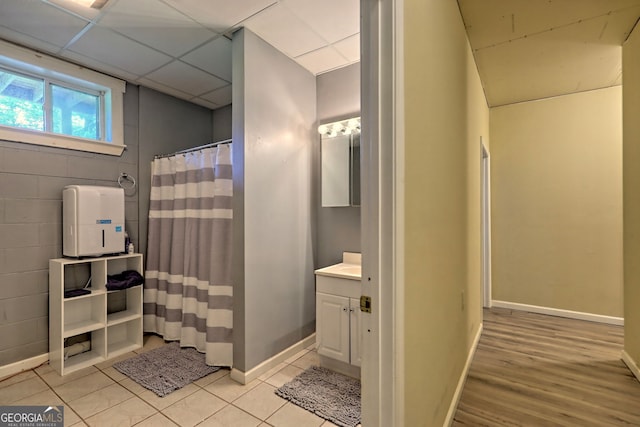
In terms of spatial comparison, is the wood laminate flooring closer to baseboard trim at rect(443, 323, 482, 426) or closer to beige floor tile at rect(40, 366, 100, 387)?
baseboard trim at rect(443, 323, 482, 426)

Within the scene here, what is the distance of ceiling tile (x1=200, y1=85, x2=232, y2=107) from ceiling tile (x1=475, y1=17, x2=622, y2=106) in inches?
92.2

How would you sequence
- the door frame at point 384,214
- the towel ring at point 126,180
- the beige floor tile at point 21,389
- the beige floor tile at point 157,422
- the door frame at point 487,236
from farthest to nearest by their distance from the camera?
1. the door frame at point 487,236
2. the towel ring at point 126,180
3. the beige floor tile at point 21,389
4. the beige floor tile at point 157,422
5. the door frame at point 384,214

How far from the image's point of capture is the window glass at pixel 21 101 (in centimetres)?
234

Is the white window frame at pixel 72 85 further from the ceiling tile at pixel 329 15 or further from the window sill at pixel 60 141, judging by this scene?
the ceiling tile at pixel 329 15

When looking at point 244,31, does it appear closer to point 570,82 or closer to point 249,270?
point 249,270

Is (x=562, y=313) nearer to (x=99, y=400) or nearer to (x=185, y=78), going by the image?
(x=99, y=400)

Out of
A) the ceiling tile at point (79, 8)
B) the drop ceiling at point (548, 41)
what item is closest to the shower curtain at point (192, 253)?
the ceiling tile at point (79, 8)

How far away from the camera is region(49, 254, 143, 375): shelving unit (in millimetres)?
2318

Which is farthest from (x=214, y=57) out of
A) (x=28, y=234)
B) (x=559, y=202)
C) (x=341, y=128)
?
(x=559, y=202)

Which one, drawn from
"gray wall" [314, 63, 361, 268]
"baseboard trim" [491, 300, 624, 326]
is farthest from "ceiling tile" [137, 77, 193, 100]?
"baseboard trim" [491, 300, 624, 326]

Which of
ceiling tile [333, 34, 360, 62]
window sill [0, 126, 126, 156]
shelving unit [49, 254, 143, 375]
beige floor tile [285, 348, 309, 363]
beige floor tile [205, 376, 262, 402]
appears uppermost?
ceiling tile [333, 34, 360, 62]

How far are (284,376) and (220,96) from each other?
2.78 metres

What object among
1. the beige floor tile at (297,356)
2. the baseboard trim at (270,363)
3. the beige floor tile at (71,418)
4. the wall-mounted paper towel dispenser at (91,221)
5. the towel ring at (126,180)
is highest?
the towel ring at (126,180)

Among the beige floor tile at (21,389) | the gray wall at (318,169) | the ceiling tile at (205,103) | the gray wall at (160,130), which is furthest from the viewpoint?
the ceiling tile at (205,103)
